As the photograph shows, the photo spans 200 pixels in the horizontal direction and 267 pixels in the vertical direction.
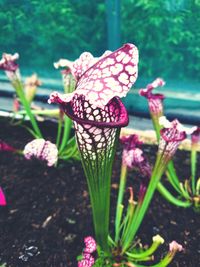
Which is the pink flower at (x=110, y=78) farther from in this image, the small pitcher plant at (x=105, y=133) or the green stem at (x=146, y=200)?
the green stem at (x=146, y=200)

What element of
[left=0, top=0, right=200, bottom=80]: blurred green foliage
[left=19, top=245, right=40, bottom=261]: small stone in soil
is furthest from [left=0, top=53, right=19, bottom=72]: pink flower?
[left=0, top=0, right=200, bottom=80]: blurred green foliage

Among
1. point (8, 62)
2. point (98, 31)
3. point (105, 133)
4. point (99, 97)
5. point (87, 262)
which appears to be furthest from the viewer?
point (98, 31)

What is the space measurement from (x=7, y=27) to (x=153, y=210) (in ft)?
4.69

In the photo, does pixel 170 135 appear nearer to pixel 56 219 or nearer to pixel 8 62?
pixel 56 219

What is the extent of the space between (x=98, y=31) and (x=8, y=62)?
78cm

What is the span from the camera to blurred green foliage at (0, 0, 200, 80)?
1.86 metres

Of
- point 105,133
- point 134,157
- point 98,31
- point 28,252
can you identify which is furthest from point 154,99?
point 98,31

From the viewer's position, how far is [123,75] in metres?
0.69

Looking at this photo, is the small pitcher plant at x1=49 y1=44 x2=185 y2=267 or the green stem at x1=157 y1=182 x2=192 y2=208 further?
the green stem at x1=157 y1=182 x2=192 y2=208

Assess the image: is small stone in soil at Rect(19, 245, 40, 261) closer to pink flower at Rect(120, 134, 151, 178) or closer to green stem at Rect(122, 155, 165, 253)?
green stem at Rect(122, 155, 165, 253)

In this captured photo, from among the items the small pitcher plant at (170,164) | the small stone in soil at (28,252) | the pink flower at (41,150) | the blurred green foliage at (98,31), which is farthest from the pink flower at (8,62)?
the blurred green foliage at (98,31)

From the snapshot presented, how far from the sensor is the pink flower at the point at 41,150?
1124mm

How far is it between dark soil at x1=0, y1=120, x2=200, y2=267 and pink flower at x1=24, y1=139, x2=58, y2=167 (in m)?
0.24

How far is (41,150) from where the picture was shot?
44.5 inches
